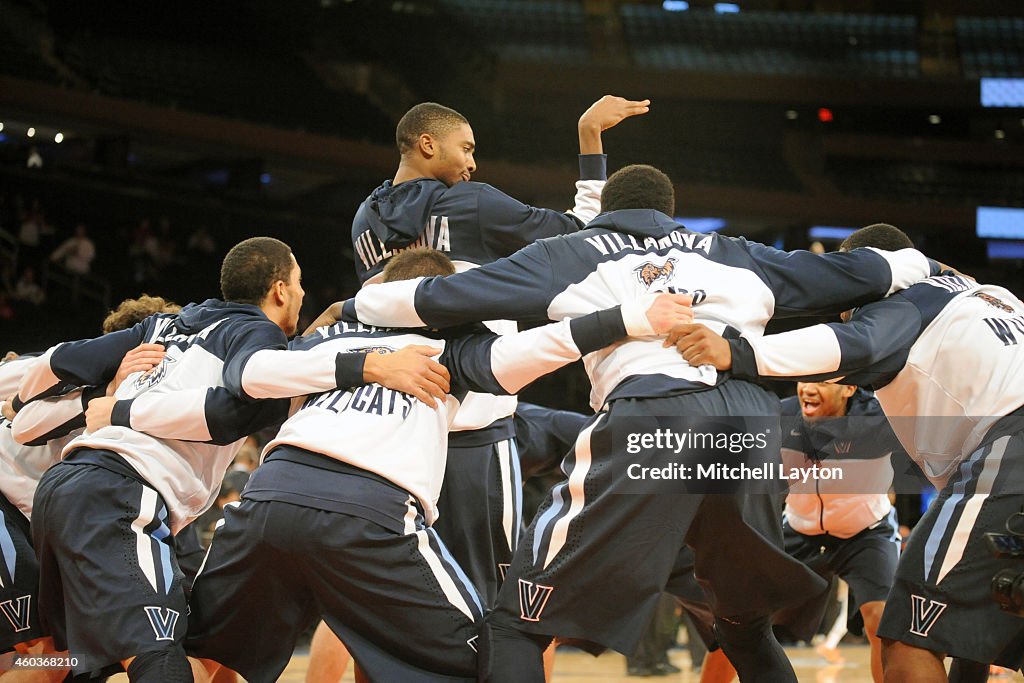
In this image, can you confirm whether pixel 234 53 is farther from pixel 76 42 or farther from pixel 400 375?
pixel 400 375

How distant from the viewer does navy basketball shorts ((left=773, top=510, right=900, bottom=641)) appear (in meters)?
5.03

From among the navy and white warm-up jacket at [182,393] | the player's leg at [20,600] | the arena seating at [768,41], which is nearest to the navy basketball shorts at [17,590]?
the player's leg at [20,600]

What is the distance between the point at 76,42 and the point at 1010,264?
55.8 ft

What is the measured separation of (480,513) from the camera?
12.7 feet

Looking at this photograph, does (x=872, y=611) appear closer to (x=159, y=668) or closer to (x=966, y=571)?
(x=966, y=571)

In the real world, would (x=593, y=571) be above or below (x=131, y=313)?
below

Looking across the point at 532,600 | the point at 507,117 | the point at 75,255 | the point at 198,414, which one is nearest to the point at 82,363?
the point at 198,414

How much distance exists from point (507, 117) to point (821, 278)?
58.6ft

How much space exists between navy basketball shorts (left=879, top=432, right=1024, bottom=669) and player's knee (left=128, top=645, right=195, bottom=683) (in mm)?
2096

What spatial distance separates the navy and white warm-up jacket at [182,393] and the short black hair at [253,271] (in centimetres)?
8

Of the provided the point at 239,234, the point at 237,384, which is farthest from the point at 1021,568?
the point at 239,234

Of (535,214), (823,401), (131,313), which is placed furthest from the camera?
(823,401)

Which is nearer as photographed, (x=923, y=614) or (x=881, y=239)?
(x=923, y=614)

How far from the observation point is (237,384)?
10.9ft
